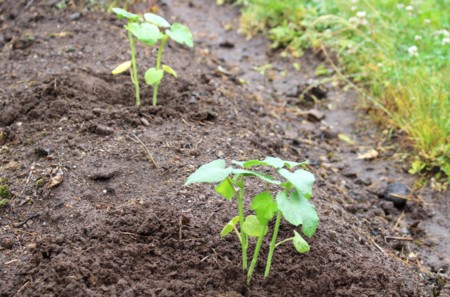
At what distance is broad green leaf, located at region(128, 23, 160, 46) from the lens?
9.75 feet

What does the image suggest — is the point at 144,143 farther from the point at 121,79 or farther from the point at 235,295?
the point at 235,295

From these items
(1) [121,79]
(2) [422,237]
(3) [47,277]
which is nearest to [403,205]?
(2) [422,237]

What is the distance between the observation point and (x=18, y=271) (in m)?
2.25

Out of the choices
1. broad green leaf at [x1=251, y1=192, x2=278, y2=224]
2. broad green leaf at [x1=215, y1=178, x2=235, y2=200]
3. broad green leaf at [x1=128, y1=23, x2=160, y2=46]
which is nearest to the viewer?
broad green leaf at [x1=251, y1=192, x2=278, y2=224]

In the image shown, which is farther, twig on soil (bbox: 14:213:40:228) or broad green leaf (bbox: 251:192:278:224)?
twig on soil (bbox: 14:213:40:228)

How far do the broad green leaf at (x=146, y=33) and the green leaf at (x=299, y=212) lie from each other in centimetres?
A: 129

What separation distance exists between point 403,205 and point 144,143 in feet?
5.10

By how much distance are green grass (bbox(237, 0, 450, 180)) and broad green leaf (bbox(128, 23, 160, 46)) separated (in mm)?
1653

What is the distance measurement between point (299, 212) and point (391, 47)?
2879 millimetres

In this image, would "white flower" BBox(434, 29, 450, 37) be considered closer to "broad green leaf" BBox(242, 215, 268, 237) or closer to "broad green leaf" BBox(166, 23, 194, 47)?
"broad green leaf" BBox(166, 23, 194, 47)

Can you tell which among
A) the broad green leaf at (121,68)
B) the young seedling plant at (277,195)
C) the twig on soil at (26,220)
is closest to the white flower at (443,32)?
the broad green leaf at (121,68)

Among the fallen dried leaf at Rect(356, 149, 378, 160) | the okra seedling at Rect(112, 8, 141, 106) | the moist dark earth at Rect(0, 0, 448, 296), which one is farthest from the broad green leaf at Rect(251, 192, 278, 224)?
the fallen dried leaf at Rect(356, 149, 378, 160)

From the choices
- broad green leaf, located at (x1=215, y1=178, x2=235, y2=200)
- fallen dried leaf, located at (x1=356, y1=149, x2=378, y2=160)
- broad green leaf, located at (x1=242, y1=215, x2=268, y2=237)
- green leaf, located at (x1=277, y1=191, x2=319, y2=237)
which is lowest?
fallen dried leaf, located at (x1=356, y1=149, x2=378, y2=160)

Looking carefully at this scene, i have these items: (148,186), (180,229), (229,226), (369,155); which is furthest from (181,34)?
(369,155)
